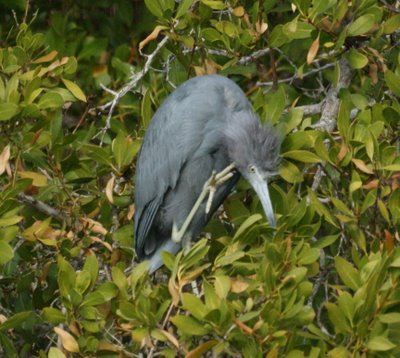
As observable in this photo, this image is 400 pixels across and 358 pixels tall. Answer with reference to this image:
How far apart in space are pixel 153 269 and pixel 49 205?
579mm

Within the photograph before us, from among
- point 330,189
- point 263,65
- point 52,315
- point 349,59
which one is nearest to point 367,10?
point 349,59

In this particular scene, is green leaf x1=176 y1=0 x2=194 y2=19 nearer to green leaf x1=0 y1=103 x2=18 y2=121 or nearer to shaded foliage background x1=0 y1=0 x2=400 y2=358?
shaded foliage background x1=0 y1=0 x2=400 y2=358

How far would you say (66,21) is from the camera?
6926mm

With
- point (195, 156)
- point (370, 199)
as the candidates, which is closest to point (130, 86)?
point (195, 156)

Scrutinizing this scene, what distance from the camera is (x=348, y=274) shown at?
4629 millimetres

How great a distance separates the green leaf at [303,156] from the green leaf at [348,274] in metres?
0.64

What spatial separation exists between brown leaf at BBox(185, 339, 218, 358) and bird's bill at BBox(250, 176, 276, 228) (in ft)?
2.12

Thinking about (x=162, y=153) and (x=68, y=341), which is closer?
(x=68, y=341)

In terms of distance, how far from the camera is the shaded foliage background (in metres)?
4.52

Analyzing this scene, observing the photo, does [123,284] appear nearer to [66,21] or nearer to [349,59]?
[349,59]

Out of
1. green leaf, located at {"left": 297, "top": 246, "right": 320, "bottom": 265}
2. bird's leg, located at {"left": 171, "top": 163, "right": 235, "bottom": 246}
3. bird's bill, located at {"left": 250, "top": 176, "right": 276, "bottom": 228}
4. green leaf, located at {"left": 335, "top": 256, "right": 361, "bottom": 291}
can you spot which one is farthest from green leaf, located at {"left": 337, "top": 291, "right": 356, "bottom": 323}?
bird's leg, located at {"left": 171, "top": 163, "right": 235, "bottom": 246}

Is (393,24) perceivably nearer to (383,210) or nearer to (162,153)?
(383,210)

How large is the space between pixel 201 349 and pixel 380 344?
1.99ft

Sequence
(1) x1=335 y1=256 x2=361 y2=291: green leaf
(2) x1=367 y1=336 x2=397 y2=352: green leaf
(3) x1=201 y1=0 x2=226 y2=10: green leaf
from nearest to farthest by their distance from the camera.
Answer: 1. (2) x1=367 y1=336 x2=397 y2=352: green leaf
2. (1) x1=335 y1=256 x2=361 y2=291: green leaf
3. (3) x1=201 y1=0 x2=226 y2=10: green leaf
